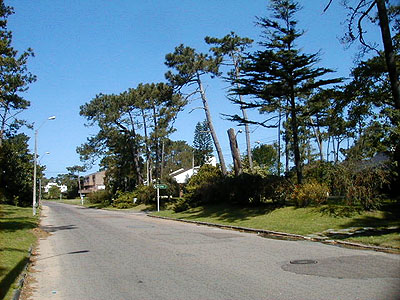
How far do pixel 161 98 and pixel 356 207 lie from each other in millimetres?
21779

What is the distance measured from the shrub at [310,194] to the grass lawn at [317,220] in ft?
1.55

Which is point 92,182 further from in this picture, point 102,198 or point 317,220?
point 317,220

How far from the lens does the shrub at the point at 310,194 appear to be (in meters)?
19.3

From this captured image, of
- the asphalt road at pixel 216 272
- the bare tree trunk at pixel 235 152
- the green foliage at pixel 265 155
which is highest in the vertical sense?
the green foliage at pixel 265 155

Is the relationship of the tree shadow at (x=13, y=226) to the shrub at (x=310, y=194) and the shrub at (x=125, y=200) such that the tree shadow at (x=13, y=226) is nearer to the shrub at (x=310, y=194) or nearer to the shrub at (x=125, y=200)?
the shrub at (x=310, y=194)

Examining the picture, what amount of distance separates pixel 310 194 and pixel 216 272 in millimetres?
11969

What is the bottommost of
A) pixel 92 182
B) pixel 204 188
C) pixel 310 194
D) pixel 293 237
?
pixel 293 237

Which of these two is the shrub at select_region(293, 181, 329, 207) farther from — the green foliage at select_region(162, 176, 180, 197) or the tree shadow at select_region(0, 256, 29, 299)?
the green foliage at select_region(162, 176, 180, 197)

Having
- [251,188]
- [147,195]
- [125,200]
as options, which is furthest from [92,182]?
[251,188]

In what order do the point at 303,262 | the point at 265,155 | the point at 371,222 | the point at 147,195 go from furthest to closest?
1. the point at 265,155
2. the point at 147,195
3. the point at 371,222
4. the point at 303,262

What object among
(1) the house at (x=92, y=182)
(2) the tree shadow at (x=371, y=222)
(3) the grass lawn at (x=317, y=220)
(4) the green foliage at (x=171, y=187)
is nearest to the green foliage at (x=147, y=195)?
(4) the green foliage at (x=171, y=187)

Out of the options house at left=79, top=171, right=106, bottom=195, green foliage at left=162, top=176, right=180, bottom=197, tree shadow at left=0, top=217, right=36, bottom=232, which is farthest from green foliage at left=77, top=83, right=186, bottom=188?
house at left=79, top=171, right=106, bottom=195

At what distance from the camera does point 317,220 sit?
17047mm

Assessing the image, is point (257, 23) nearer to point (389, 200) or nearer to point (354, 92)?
point (354, 92)
